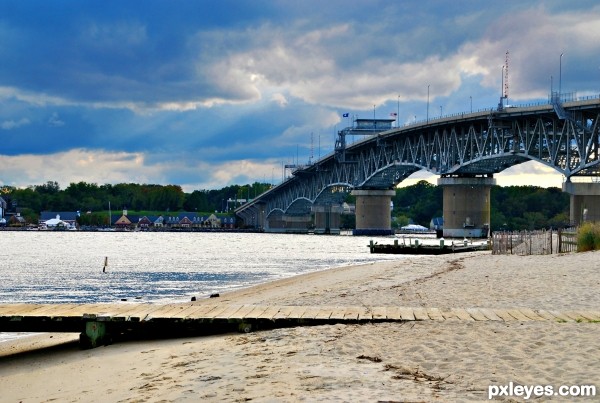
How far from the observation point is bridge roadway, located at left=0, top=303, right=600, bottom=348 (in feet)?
50.4

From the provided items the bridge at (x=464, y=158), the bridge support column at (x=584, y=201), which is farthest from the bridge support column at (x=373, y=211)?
the bridge support column at (x=584, y=201)

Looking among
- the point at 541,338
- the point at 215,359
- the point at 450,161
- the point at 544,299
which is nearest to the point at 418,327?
the point at 541,338

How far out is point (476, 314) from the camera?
15.6 metres

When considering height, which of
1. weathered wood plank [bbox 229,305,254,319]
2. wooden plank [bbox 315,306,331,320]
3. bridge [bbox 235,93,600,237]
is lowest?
weathered wood plank [bbox 229,305,254,319]

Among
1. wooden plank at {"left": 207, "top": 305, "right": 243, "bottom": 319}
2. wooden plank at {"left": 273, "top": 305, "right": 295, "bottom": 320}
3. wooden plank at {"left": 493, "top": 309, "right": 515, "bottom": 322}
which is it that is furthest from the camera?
wooden plank at {"left": 207, "top": 305, "right": 243, "bottom": 319}

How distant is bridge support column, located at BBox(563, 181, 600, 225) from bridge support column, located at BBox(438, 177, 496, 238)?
3719cm

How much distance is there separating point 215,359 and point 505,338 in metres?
4.54

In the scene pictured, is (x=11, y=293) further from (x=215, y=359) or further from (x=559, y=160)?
(x=559, y=160)

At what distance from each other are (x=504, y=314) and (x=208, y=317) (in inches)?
225

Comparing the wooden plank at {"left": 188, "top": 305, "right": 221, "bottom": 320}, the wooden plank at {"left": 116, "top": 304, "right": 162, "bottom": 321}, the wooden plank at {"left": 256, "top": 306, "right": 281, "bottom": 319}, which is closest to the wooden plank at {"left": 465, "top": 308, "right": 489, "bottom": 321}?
the wooden plank at {"left": 256, "top": 306, "right": 281, "bottom": 319}

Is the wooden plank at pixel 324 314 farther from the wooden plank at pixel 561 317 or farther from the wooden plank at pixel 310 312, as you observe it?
the wooden plank at pixel 561 317

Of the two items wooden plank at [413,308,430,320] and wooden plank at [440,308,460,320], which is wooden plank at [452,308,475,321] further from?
wooden plank at [413,308,430,320]

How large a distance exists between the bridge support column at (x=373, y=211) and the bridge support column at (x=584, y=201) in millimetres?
76026

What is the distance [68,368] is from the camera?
1440cm
